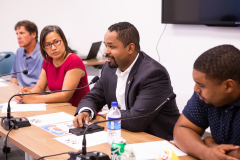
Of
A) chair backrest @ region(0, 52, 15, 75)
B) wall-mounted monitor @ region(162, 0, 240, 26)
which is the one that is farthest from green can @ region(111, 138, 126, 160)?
chair backrest @ region(0, 52, 15, 75)

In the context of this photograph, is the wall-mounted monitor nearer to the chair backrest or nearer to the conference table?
the conference table

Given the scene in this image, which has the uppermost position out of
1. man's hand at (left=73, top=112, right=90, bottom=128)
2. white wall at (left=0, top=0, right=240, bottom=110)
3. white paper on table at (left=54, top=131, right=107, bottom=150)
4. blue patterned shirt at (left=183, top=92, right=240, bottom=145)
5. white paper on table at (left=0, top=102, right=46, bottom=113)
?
white wall at (left=0, top=0, right=240, bottom=110)

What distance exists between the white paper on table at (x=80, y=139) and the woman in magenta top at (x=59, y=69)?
0.86 meters

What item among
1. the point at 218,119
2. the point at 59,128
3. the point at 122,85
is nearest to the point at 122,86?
the point at 122,85

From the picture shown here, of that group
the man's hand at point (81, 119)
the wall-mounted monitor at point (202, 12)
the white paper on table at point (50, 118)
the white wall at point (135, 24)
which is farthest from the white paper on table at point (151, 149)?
the wall-mounted monitor at point (202, 12)

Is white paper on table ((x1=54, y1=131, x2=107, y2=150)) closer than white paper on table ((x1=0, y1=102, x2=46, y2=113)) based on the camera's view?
Yes

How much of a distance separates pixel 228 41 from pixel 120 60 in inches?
68.8

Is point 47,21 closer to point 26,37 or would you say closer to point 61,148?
point 26,37

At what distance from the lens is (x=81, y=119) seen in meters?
1.92

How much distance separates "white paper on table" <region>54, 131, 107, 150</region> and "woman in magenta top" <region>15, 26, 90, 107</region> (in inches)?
34.0

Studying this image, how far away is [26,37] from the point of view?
11.9 feet

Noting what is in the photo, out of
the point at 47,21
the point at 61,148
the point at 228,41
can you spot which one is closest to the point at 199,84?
the point at 61,148

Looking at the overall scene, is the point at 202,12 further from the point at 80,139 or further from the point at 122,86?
the point at 80,139

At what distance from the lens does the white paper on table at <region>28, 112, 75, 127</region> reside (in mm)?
2023
